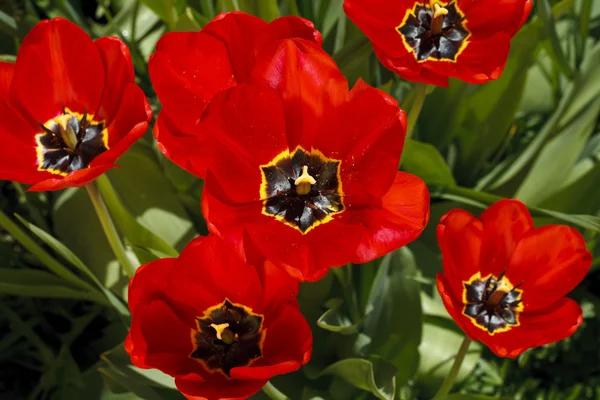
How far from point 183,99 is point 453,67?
1.08 ft

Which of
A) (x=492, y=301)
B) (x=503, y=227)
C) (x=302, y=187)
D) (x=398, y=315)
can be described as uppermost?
(x=302, y=187)

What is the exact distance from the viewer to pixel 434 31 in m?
0.90

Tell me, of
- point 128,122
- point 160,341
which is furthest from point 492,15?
point 160,341

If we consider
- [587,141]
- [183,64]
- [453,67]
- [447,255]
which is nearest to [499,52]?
[453,67]

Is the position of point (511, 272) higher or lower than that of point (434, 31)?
lower

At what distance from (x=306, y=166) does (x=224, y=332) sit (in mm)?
226

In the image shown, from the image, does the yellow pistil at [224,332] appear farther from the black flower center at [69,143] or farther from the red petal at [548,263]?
the red petal at [548,263]

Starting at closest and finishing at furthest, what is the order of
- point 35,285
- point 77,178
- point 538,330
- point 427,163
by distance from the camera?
1. point 77,178
2. point 538,330
3. point 35,285
4. point 427,163

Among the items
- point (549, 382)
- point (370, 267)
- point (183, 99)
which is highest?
point (183, 99)

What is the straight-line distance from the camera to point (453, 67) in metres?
0.79

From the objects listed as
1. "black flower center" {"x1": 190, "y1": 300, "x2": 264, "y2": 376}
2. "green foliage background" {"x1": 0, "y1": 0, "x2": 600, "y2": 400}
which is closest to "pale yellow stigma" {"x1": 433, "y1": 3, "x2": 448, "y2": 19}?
"green foliage background" {"x1": 0, "y1": 0, "x2": 600, "y2": 400}

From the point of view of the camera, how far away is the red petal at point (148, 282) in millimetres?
704

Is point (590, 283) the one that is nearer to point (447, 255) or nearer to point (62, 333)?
point (447, 255)

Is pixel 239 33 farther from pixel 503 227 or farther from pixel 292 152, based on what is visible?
pixel 503 227
